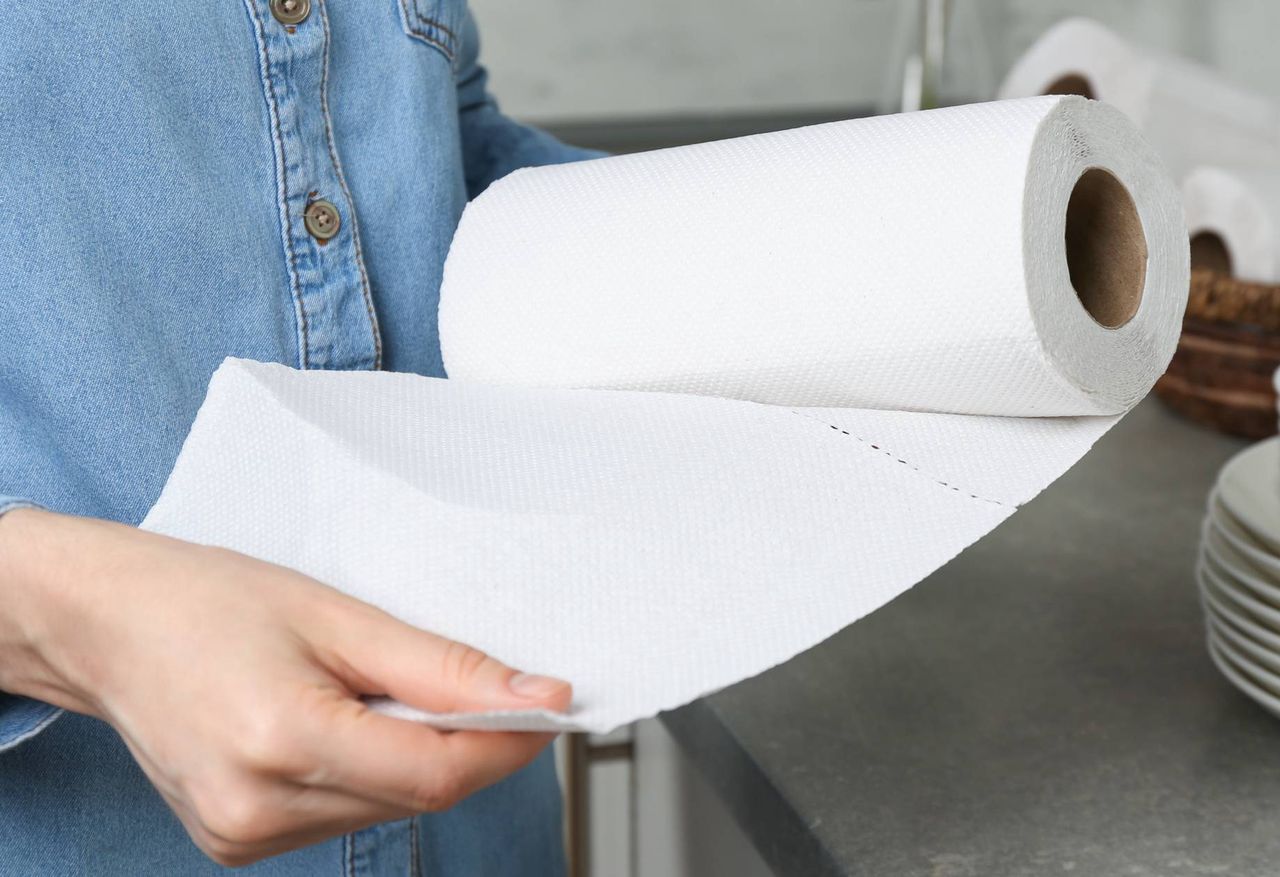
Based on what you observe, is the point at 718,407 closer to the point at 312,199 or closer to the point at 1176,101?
the point at 312,199

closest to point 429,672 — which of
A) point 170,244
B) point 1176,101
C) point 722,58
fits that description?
point 170,244

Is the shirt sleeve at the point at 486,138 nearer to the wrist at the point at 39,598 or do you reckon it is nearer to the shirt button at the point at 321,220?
the shirt button at the point at 321,220

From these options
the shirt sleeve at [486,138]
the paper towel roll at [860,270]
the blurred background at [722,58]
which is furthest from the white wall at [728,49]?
the paper towel roll at [860,270]

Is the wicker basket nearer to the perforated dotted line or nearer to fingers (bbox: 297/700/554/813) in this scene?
the perforated dotted line

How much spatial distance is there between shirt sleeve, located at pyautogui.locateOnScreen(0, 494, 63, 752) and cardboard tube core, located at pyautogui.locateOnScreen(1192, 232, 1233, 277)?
88 cm

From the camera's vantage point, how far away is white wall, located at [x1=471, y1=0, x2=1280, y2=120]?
1.92m

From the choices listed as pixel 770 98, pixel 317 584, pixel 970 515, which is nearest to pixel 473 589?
pixel 317 584

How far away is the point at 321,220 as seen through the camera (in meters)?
0.55

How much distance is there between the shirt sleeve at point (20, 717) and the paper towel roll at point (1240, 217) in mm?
840

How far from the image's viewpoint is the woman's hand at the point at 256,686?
34 centimetres

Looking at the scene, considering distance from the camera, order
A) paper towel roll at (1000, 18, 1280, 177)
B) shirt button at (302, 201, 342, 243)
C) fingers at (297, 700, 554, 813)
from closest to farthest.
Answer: fingers at (297, 700, 554, 813) → shirt button at (302, 201, 342, 243) → paper towel roll at (1000, 18, 1280, 177)

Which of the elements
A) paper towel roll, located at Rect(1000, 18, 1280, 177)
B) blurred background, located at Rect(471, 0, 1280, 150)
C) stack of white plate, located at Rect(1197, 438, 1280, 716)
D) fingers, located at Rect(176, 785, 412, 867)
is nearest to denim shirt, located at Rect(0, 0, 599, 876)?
fingers, located at Rect(176, 785, 412, 867)

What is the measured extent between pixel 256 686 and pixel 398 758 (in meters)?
0.04

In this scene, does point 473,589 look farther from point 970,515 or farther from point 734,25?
point 734,25
